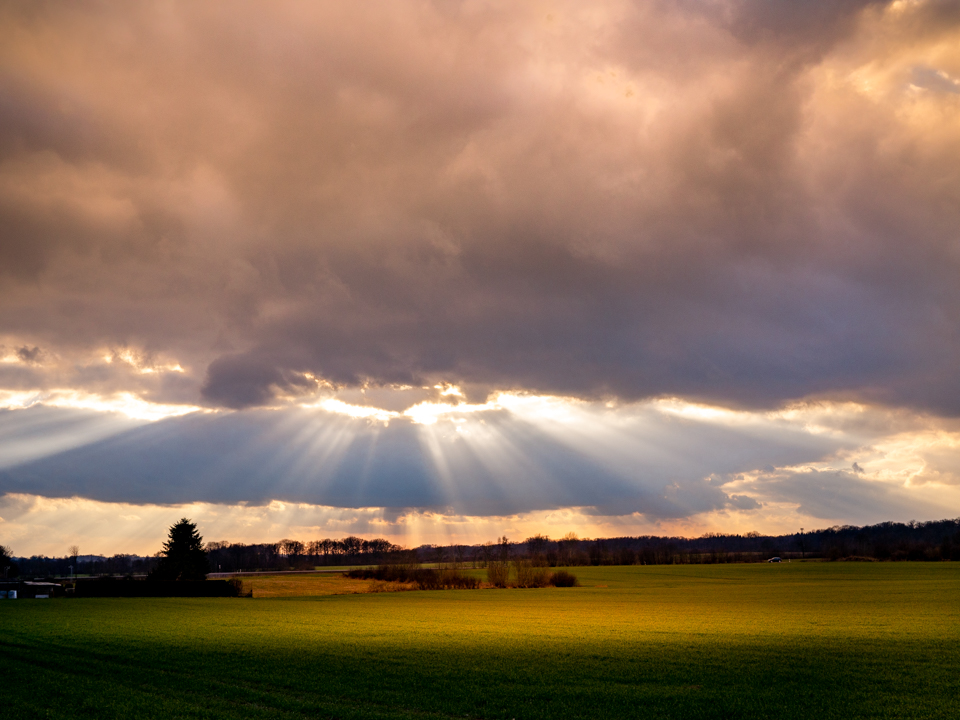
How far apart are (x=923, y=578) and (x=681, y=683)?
105318mm

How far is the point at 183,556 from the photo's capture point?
104 m

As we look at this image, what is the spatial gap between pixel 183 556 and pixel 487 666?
91.4 metres

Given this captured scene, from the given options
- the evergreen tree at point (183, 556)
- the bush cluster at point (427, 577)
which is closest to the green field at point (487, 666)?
the evergreen tree at point (183, 556)

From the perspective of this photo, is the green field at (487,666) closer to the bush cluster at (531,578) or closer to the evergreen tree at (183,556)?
the evergreen tree at (183,556)

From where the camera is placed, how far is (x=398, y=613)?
59750mm

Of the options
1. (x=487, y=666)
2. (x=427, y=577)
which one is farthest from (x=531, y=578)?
(x=487, y=666)

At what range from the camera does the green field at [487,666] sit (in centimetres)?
2069

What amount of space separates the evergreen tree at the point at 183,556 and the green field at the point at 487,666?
50447 mm

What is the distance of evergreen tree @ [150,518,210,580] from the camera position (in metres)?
103

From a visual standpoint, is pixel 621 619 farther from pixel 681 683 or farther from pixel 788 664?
pixel 681 683

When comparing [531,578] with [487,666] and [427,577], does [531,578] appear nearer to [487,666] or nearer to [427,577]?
[427,577]

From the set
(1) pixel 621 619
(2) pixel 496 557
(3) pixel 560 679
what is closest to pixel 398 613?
(1) pixel 621 619

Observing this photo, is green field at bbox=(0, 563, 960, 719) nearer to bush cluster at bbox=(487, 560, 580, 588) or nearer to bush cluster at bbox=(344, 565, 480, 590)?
bush cluster at bbox=(344, 565, 480, 590)

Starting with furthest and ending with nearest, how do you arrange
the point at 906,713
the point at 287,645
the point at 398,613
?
1. the point at 398,613
2. the point at 287,645
3. the point at 906,713
